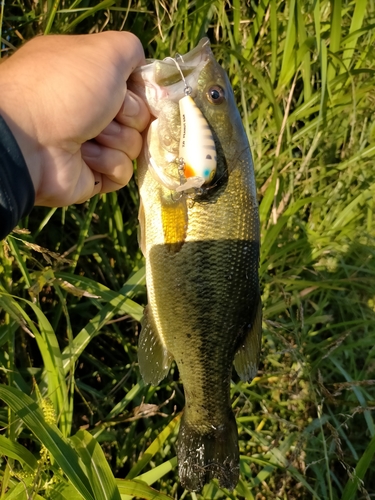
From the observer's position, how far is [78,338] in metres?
1.91

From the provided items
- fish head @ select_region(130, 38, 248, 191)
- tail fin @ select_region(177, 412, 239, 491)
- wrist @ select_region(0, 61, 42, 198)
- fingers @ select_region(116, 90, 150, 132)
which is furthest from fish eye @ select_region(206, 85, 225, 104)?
tail fin @ select_region(177, 412, 239, 491)

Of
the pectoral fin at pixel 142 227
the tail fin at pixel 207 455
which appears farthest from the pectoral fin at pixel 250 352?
the pectoral fin at pixel 142 227

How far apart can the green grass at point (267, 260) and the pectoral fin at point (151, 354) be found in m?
0.30

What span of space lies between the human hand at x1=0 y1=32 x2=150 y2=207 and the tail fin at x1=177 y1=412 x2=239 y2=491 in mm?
1025

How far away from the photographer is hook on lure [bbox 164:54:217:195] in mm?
1401

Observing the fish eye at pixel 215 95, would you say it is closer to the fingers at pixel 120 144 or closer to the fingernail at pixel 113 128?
the fingers at pixel 120 144

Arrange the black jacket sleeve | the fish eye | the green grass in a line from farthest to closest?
the green grass < the fish eye < the black jacket sleeve

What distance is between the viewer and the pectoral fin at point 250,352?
61.9 inches

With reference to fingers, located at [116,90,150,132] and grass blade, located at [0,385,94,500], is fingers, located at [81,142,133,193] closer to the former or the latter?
fingers, located at [116,90,150,132]

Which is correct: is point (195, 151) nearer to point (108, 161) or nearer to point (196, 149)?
point (196, 149)

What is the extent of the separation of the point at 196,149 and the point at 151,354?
30.2 inches

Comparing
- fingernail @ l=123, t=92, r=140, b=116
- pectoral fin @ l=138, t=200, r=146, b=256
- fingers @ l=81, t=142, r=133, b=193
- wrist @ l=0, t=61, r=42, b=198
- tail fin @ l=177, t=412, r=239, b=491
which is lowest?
tail fin @ l=177, t=412, r=239, b=491

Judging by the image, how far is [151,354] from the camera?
1642 millimetres

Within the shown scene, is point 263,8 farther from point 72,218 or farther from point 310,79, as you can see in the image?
point 72,218
